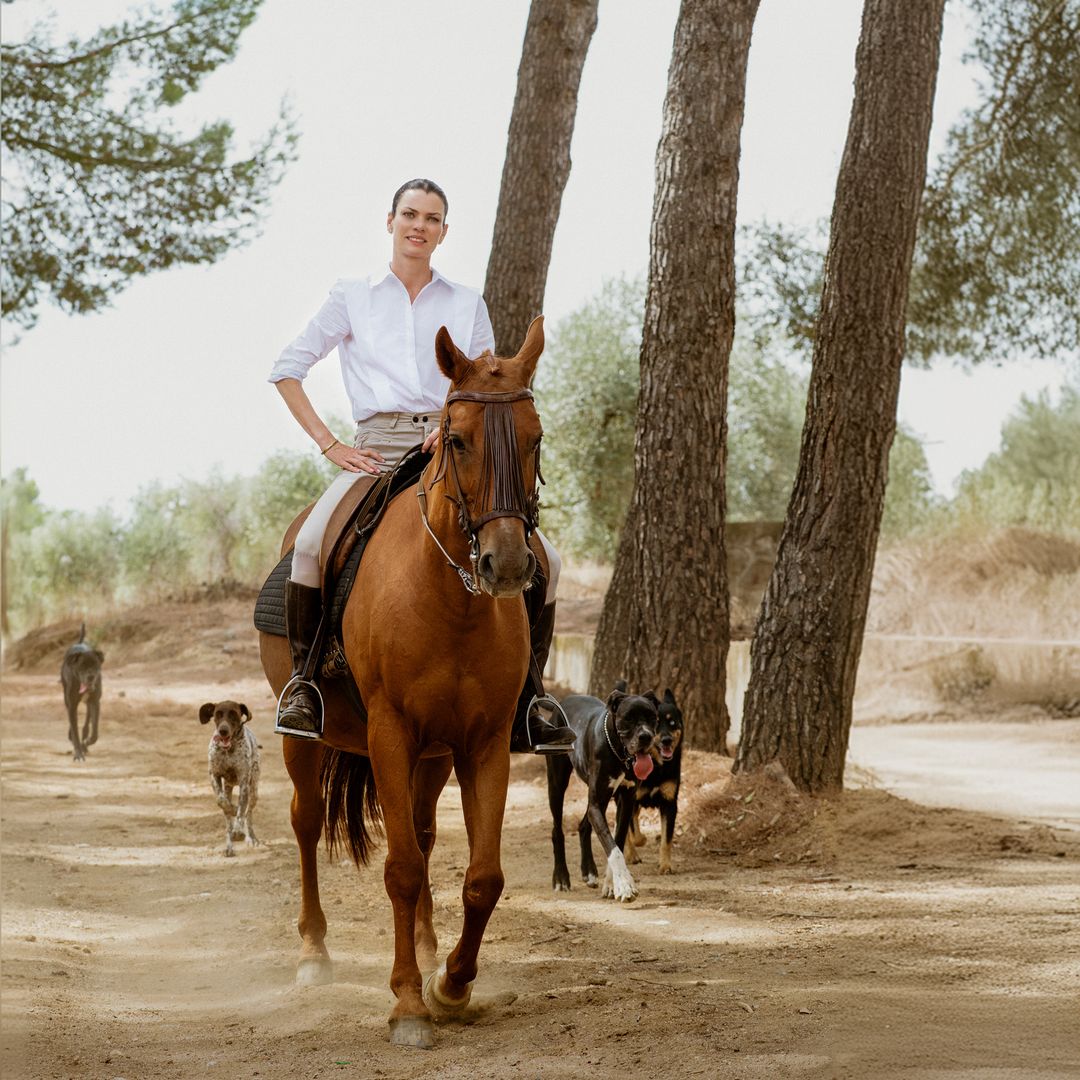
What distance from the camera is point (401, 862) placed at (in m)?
5.67

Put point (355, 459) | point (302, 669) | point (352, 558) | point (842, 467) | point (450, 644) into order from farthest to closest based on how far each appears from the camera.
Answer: point (842, 467)
point (302, 669)
point (355, 459)
point (352, 558)
point (450, 644)

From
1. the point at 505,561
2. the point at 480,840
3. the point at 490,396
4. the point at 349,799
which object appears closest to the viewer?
the point at 505,561

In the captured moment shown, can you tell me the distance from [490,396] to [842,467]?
553 centimetres

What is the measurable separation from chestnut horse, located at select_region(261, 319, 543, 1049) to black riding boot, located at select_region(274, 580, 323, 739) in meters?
0.35

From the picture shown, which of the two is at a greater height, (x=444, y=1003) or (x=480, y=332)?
(x=480, y=332)

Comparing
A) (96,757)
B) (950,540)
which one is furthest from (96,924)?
(950,540)

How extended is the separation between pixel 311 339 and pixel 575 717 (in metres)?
4.28

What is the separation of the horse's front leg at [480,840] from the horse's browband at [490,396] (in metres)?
1.38

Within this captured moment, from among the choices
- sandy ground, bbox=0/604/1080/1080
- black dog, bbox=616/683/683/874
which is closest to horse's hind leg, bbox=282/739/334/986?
sandy ground, bbox=0/604/1080/1080

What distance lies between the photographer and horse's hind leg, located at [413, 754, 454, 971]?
6.51 m

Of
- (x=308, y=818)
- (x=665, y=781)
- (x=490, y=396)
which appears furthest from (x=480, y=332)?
(x=665, y=781)

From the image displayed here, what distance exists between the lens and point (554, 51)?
14.3m

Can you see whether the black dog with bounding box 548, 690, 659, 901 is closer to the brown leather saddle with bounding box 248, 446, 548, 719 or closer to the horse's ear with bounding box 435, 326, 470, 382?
the brown leather saddle with bounding box 248, 446, 548, 719

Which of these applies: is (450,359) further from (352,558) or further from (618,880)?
(618,880)
